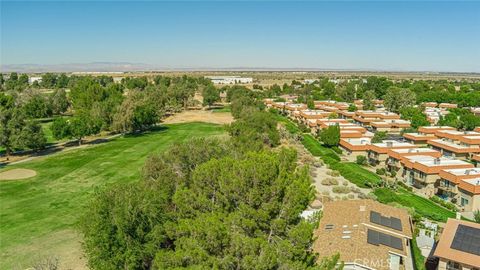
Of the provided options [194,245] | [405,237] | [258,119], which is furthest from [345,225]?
[258,119]

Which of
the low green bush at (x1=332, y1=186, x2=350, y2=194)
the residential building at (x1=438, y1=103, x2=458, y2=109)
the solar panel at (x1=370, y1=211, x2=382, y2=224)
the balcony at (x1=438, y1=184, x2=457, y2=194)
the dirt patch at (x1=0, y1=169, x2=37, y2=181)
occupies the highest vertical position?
the residential building at (x1=438, y1=103, x2=458, y2=109)

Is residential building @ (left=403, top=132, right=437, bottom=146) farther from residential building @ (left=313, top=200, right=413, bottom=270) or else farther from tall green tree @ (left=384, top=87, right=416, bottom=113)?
tall green tree @ (left=384, top=87, right=416, bottom=113)

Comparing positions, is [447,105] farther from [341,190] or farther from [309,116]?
[341,190]

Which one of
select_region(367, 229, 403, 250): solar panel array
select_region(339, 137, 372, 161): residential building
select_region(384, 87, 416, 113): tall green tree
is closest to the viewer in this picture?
select_region(367, 229, 403, 250): solar panel array

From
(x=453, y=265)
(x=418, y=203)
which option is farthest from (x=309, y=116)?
(x=453, y=265)

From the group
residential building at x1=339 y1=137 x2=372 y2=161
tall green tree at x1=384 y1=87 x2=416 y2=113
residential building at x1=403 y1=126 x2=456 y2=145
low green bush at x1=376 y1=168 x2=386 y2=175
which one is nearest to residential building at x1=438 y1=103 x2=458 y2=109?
tall green tree at x1=384 y1=87 x2=416 y2=113

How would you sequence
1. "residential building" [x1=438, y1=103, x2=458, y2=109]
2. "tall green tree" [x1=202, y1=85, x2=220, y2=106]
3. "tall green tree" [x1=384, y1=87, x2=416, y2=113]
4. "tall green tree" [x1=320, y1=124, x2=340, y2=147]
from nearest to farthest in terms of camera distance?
"tall green tree" [x1=320, y1=124, x2=340, y2=147]
"tall green tree" [x1=384, y1=87, x2=416, y2=113]
"residential building" [x1=438, y1=103, x2=458, y2=109]
"tall green tree" [x1=202, y1=85, x2=220, y2=106]

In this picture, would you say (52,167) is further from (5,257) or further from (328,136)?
(328,136)

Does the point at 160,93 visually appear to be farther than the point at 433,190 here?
Yes
